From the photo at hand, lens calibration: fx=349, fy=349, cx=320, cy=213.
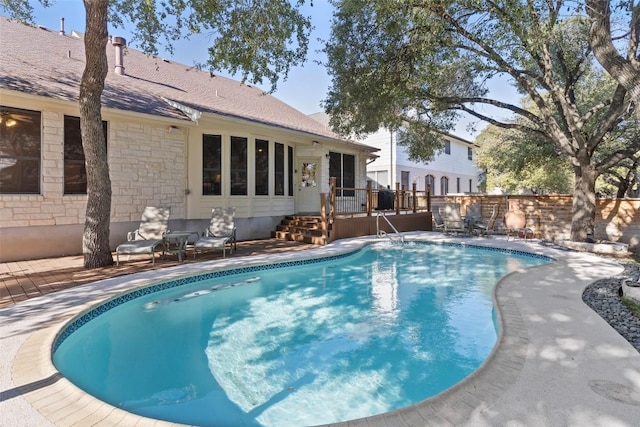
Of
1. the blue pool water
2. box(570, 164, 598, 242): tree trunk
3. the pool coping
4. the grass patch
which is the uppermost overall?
box(570, 164, 598, 242): tree trunk

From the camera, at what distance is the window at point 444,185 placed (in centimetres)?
2622

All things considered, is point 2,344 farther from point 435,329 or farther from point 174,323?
point 435,329

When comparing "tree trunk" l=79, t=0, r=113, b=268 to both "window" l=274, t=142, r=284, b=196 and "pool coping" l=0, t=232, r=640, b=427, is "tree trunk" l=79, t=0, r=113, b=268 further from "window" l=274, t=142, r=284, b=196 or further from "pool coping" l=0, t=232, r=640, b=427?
"window" l=274, t=142, r=284, b=196

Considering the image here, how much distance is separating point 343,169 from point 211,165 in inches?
246

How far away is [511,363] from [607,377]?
687 mm

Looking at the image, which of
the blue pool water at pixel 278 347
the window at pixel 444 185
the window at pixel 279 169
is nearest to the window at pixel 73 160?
the blue pool water at pixel 278 347

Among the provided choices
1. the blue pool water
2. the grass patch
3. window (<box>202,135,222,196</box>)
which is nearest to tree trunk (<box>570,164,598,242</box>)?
the blue pool water

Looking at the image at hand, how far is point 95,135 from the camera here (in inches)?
271

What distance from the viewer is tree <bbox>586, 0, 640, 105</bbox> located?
625 centimetres

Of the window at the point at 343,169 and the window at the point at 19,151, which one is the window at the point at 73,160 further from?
the window at the point at 343,169

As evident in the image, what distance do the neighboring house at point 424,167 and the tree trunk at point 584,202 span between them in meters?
7.40

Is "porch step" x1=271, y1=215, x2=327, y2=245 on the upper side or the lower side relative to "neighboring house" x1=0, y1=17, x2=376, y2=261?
lower

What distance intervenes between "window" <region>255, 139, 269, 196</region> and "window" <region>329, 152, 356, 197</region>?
3300mm

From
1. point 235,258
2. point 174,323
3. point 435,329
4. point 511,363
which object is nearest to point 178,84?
point 235,258
